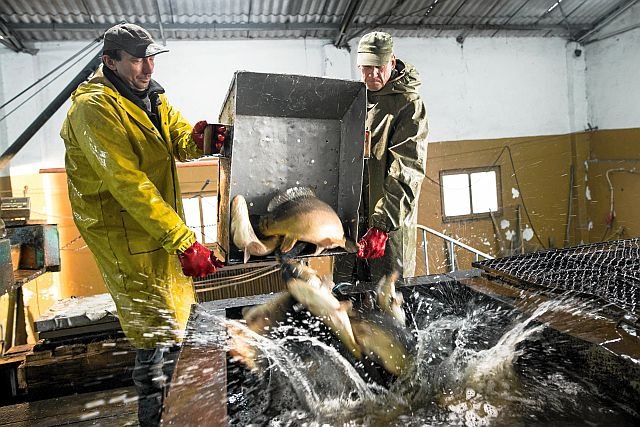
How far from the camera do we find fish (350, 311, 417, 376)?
186 cm

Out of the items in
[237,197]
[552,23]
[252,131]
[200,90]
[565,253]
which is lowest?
[565,253]

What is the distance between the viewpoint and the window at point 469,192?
696 cm

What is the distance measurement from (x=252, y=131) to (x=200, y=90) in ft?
13.3

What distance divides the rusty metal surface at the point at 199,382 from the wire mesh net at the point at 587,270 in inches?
56.7

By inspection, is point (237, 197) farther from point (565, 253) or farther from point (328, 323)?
point (565, 253)

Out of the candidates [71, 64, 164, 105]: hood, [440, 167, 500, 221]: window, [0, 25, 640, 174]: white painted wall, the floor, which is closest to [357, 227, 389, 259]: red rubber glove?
[71, 64, 164, 105]: hood

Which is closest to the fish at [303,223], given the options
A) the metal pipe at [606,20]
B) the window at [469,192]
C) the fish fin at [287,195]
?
the fish fin at [287,195]

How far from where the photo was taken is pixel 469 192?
705 cm

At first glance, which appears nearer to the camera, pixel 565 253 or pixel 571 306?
pixel 571 306

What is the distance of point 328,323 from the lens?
2045 millimetres

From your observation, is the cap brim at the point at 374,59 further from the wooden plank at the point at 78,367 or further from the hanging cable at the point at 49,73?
the hanging cable at the point at 49,73

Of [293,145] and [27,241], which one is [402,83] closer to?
[293,145]

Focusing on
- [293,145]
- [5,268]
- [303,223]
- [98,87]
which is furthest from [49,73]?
[303,223]

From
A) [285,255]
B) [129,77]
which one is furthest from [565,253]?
[129,77]
